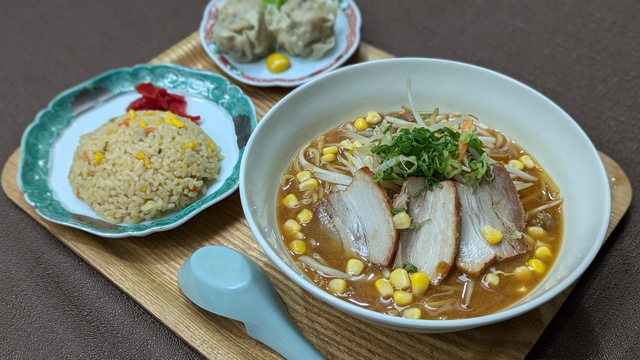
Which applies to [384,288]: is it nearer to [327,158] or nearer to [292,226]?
[292,226]

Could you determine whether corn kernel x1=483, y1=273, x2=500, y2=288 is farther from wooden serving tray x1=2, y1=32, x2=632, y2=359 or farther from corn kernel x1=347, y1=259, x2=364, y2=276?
corn kernel x1=347, y1=259, x2=364, y2=276

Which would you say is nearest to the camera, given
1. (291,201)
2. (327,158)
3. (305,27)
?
(291,201)

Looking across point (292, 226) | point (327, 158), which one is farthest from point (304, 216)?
point (327, 158)

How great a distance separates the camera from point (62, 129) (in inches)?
105

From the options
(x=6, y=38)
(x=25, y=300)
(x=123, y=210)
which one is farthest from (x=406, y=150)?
(x=6, y=38)

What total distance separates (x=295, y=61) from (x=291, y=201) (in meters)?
1.34

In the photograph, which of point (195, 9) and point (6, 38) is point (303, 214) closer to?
point (195, 9)

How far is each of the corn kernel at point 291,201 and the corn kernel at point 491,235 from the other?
66cm

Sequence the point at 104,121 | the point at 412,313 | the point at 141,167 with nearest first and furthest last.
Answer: the point at 412,313, the point at 141,167, the point at 104,121

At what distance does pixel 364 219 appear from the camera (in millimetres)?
1837

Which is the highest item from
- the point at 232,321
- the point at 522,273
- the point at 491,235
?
the point at 491,235

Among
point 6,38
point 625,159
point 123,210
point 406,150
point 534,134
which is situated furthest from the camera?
point 6,38

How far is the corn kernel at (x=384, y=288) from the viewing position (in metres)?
1.71

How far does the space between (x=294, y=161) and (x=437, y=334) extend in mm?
824
